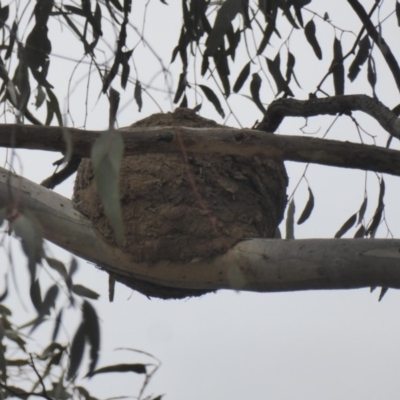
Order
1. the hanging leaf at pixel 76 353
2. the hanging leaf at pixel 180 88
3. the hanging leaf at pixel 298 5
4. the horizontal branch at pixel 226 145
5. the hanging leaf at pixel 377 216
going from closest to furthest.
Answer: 1. the hanging leaf at pixel 76 353
2. the horizontal branch at pixel 226 145
3. the hanging leaf at pixel 298 5
4. the hanging leaf at pixel 377 216
5. the hanging leaf at pixel 180 88

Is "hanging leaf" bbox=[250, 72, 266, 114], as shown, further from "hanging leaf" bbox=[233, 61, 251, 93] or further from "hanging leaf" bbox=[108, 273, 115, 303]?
"hanging leaf" bbox=[108, 273, 115, 303]

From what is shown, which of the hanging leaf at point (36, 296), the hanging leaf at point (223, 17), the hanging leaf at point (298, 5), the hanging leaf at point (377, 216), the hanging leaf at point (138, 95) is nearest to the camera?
the hanging leaf at point (36, 296)

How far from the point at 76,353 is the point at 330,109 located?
3.39 feet

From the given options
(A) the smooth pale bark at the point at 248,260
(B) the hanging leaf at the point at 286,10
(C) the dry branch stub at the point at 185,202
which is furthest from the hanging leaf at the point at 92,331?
(B) the hanging leaf at the point at 286,10

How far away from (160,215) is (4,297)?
25.3 inches

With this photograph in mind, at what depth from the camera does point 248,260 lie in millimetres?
1875

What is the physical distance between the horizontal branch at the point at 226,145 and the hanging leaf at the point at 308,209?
35.7 inches

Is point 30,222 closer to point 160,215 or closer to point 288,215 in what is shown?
point 160,215

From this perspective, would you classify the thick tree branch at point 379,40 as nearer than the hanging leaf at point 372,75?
Yes

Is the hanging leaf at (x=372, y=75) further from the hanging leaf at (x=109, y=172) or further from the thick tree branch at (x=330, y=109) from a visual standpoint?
the hanging leaf at (x=109, y=172)

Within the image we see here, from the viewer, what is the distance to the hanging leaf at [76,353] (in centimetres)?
145

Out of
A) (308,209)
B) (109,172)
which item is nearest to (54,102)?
(308,209)

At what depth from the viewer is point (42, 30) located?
231 centimetres

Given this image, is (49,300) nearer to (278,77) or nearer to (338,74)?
(278,77)
